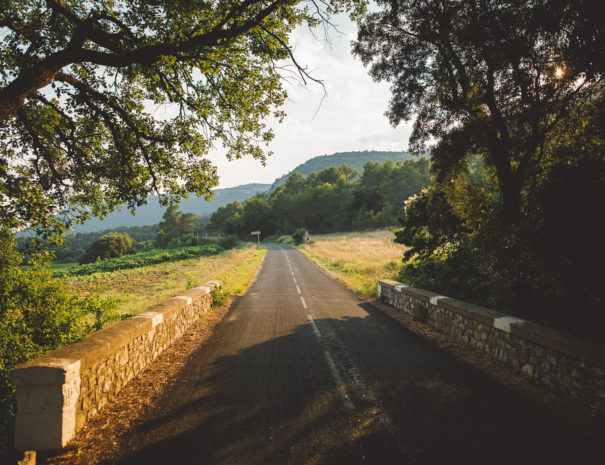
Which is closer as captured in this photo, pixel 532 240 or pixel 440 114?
pixel 532 240

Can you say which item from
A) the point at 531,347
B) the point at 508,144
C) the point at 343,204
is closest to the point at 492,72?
the point at 508,144

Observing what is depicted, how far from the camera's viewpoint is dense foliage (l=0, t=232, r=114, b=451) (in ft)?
11.7

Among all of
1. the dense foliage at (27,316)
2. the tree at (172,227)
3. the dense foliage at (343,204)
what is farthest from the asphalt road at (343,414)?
the tree at (172,227)

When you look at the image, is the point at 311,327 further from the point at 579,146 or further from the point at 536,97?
the point at 536,97

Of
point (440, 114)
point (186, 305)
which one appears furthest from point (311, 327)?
point (440, 114)

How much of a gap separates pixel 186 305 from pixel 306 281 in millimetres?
10385

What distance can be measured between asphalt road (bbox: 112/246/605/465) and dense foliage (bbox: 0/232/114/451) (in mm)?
1746

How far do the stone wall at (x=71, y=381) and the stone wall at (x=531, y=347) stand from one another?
6455 millimetres

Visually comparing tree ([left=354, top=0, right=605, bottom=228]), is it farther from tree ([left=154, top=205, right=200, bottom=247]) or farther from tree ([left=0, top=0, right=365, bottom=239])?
tree ([left=154, top=205, right=200, bottom=247])

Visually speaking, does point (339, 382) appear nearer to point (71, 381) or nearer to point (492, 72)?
point (71, 381)

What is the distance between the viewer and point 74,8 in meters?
6.29

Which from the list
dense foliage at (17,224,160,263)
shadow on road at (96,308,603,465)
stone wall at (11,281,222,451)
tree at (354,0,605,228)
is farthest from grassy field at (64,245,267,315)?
tree at (354,0,605,228)

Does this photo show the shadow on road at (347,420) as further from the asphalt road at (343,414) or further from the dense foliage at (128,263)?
the dense foliage at (128,263)

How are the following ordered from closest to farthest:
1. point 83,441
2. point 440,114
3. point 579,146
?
point 83,441 → point 579,146 → point 440,114
